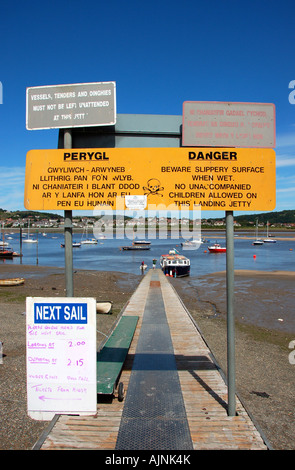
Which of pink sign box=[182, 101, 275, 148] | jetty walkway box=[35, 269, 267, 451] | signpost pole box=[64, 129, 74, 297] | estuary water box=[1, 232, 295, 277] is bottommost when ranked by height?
estuary water box=[1, 232, 295, 277]

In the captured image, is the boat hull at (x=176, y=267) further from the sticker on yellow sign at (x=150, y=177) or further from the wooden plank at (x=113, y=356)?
the sticker on yellow sign at (x=150, y=177)

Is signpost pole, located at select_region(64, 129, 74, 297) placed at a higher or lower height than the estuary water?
higher

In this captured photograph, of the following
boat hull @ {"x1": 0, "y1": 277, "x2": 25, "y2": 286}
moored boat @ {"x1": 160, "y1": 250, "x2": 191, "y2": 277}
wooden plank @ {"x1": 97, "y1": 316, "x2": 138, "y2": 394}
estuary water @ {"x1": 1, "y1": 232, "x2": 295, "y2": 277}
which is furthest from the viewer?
estuary water @ {"x1": 1, "y1": 232, "x2": 295, "y2": 277}

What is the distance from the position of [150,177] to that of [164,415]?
11.6 feet

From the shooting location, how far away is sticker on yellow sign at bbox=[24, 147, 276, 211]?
4.96 metres

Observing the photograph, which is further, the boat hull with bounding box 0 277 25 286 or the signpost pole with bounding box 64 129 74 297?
the boat hull with bounding box 0 277 25 286

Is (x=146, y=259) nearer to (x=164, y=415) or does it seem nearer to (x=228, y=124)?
(x=164, y=415)

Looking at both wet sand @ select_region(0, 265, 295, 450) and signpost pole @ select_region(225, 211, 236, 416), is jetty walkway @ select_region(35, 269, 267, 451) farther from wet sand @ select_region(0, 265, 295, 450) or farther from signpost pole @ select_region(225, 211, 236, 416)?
wet sand @ select_region(0, 265, 295, 450)

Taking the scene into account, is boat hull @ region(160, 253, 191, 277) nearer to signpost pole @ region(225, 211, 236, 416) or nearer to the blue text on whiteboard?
signpost pole @ region(225, 211, 236, 416)

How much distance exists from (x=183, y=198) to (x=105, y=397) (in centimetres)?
347

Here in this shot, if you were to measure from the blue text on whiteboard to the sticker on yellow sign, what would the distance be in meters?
1.48

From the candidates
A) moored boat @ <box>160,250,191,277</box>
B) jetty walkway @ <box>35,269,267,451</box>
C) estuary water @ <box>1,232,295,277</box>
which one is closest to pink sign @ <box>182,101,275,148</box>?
jetty walkway @ <box>35,269,267,451</box>

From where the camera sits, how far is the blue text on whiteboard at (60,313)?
419 cm

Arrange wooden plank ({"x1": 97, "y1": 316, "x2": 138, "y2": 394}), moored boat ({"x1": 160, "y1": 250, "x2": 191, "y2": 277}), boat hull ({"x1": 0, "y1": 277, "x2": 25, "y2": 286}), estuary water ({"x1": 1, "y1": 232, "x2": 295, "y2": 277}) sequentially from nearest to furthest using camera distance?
wooden plank ({"x1": 97, "y1": 316, "x2": 138, "y2": 394})
boat hull ({"x1": 0, "y1": 277, "x2": 25, "y2": 286})
moored boat ({"x1": 160, "y1": 250, "x2": 191, "y2": 277})
estuary water ({"x1": 1, "y1": 232, "x2": 295, "y2": 277})
